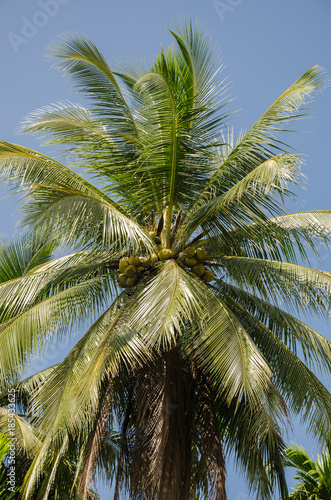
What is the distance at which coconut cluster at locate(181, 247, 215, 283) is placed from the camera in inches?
333

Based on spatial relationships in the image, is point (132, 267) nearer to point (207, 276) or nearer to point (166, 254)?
point (166, 254)

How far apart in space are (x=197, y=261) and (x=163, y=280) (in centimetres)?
125

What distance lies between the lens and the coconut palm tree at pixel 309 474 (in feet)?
36.8

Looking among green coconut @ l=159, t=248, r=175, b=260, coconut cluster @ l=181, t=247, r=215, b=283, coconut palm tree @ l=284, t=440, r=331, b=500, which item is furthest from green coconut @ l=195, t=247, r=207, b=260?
coconut palm tree @ l=284, t=440, r=331, b=500

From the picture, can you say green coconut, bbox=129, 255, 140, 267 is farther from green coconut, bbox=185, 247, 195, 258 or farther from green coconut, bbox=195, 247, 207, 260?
green coconut, bbox=195, 247, 207, 260

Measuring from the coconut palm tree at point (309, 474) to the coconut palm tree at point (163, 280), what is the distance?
3.08 m

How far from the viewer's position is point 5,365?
7.81 metres

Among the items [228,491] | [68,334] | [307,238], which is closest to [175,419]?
[228,491]

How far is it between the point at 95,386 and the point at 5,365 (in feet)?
4.99

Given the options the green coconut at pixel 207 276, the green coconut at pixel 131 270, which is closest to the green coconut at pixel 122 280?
the green coconut at pixel 131 270

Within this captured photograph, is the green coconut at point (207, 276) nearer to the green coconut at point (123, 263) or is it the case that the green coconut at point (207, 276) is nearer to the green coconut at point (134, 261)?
the green coconut at point (134, 261)

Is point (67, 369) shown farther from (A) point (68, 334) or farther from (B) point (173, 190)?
(B) point (173, 190)

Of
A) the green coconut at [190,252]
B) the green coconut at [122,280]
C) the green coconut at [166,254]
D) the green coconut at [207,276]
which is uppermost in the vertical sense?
the green coconut at [190,252]

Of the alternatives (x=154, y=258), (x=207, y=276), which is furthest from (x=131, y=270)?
(x=207, y=276)
